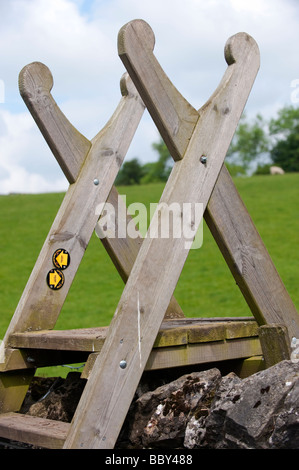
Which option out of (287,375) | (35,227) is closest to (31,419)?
(287,375)

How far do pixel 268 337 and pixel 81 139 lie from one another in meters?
1.51

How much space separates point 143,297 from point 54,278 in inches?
40.1

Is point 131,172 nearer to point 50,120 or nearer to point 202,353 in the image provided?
point 50,120

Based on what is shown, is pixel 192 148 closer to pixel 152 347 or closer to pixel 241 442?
pixel 152 347

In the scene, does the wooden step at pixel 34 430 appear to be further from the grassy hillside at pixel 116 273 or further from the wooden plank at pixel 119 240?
the grassy hillside at pixel 116 273

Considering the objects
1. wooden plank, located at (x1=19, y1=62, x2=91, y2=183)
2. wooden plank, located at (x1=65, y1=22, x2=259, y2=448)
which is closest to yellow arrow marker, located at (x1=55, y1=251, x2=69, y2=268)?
wooden plank, located at (x1=19, y1=62, x2=91, y2=183)

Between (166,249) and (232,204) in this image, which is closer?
(166,249)

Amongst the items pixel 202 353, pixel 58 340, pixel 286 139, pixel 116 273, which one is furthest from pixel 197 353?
pixel 286 139

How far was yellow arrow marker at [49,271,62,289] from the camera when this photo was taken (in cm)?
348

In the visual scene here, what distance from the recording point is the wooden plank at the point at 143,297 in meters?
2.52

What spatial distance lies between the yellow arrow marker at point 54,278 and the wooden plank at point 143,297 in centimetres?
97

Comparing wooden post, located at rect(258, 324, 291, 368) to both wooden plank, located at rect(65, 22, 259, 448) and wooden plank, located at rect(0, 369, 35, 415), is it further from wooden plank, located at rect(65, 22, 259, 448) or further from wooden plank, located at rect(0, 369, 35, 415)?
wooden plank, located at rect(0, 369, 35, 415)

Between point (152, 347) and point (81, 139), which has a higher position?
point (81, 139)
